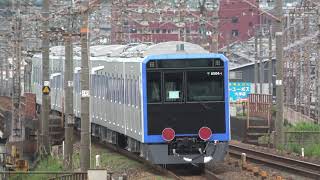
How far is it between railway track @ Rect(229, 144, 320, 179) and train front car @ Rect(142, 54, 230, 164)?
7.85ft

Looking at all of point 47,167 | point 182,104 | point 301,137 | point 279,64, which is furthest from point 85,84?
point 301,137

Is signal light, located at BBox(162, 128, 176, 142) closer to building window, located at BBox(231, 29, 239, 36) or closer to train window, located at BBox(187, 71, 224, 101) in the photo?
train window, located at BBox(187, 71, 224, 101)

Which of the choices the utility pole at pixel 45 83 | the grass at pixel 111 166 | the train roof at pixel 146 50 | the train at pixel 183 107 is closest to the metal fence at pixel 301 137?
the grass at pixel 111 166

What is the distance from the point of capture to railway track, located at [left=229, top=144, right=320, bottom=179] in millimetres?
18103

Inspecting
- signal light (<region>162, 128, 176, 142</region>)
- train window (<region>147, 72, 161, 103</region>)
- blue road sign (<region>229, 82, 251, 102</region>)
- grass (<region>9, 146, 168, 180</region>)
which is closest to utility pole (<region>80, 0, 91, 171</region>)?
grass (<region>9, 146, 168, 180</region>)

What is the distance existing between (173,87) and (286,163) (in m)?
4.96

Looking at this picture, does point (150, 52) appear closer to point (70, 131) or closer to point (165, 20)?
point (70, 131)

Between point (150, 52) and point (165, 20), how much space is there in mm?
19023

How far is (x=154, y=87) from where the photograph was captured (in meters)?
17.4

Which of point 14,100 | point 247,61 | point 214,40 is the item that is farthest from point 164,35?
point 214,40

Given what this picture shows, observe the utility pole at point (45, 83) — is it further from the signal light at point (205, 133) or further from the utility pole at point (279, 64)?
the signal light at point (205, 133)

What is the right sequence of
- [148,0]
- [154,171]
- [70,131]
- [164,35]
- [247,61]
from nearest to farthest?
[154,171] → [70,131] → [148,0] → [164,35] → [247,61]

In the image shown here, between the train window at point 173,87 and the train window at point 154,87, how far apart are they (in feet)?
0.54

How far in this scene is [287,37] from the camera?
48.4m
